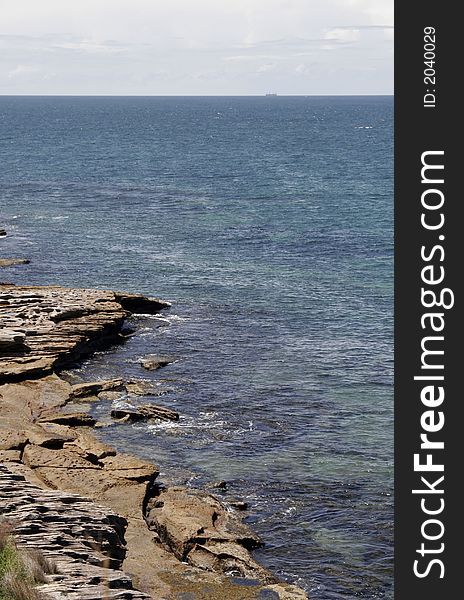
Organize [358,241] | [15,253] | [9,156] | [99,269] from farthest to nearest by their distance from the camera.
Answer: [9,156] → [358,241] → [15,253] → [99,269]

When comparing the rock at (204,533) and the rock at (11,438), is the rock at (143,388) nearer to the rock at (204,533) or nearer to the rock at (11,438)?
the rock at (11,438)

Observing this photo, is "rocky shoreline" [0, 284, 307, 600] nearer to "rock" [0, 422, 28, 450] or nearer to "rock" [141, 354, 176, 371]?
"rock" [0, 422, 28, 450]

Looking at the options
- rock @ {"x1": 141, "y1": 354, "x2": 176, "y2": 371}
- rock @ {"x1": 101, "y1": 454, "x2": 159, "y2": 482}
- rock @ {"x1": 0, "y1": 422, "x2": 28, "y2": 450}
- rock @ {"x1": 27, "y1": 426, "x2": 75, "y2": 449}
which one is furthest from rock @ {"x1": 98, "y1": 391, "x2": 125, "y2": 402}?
rock @ {"x1": 101, "y1": 454, "x2": 159, "y2": 482}

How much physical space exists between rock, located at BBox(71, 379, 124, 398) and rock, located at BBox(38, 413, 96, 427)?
130 inches

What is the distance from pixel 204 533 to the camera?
33.4 metres

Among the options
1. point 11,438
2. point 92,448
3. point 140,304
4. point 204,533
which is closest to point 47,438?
point 11,438

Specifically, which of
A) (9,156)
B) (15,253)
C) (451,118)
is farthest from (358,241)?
(9,156)

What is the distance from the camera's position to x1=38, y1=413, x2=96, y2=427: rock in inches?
1706

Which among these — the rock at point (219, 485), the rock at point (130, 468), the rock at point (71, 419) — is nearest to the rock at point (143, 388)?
the rock at point (71, 419)

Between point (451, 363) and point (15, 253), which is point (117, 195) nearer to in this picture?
point (15, 253)

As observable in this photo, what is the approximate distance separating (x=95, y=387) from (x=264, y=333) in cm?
1426

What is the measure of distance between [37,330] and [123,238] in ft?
126

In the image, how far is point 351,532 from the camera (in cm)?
3512

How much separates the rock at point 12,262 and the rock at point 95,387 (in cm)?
2901
